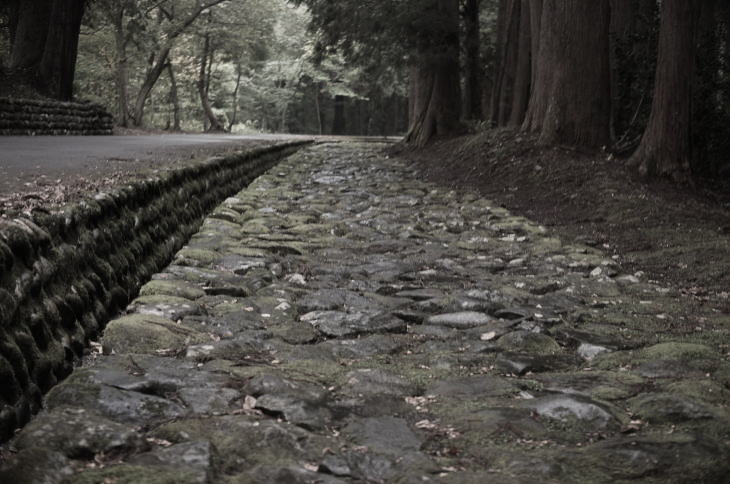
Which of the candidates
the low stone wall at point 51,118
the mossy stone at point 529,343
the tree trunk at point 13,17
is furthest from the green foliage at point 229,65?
the mossy stone at point 529,343

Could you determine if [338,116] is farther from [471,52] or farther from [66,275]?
[66,275]

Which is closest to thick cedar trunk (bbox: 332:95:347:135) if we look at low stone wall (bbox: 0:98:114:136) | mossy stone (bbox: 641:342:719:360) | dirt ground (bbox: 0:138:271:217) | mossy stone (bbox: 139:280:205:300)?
low stone wall (bbox: 0:98:114:136)

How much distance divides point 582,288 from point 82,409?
12.6ft

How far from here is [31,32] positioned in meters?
20.3

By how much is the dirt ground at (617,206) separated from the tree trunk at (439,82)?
3593mm

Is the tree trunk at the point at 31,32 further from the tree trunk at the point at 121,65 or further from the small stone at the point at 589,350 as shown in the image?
the small stone at the point at 589,350

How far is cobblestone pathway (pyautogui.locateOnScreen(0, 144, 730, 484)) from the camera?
2.59 metres

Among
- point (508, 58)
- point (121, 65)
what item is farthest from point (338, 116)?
point (508, 58)

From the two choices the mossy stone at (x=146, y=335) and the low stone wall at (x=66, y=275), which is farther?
the mossy stone at (x=146, y=335)

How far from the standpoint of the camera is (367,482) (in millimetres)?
2498

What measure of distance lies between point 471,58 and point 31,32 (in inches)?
465

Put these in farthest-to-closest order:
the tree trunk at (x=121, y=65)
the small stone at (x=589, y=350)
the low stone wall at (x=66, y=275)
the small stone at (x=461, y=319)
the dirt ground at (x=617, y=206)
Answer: the tree trunk at (x=121, y=65), the dirt ground at (x=617, y=206), the small stone at (x=461, y=319), the small stone at (x=589, y=350), the low stone wall at (x=66, y=275)

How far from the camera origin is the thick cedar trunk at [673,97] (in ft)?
30.5

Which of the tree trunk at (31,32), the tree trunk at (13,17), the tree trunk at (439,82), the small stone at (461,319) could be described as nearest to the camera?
the small stone at (461,319)
